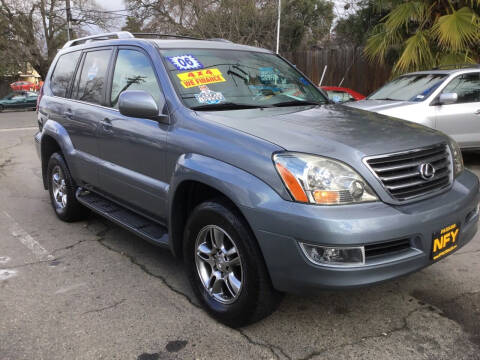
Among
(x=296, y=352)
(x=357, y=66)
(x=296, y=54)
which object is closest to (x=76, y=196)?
(x=296, y=352)

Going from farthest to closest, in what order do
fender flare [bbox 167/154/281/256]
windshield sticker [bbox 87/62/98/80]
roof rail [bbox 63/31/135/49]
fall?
1. windshield sticker [bbox 87/62/98/80]
2. roof rail [bbox 63/31/135/49]
3. fender flare [bbox 167/154/281/256]

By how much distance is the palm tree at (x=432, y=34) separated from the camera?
328 inches

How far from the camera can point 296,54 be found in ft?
56.5

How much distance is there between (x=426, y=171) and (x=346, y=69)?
12.9 meters

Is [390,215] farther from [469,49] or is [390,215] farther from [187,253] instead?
[469,49]

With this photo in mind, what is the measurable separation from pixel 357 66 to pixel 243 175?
42.3 feet

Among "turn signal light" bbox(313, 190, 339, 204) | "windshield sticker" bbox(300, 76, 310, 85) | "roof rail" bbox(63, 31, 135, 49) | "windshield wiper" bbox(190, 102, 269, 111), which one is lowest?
"turn signal light" bbox(313, 190, 339, 204)

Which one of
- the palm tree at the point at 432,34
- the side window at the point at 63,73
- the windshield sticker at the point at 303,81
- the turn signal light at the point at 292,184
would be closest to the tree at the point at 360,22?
the palm tree at the point at 432,34

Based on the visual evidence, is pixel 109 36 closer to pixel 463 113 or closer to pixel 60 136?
pixel 60 136

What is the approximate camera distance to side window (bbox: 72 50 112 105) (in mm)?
4098

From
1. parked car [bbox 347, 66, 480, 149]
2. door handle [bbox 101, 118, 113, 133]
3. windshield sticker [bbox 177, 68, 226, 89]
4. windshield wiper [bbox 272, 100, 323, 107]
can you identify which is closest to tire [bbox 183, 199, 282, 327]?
windshield sticker [bbox 177, 68, 226, 89]

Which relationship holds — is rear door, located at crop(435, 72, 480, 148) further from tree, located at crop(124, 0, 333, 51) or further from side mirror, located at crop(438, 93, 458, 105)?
tree, located at crop(124, 0, 333, 51)

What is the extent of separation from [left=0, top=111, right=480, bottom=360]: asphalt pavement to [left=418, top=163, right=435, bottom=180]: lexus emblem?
0.94 meters

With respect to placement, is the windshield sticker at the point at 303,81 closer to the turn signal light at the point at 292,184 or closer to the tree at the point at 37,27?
the turn signal light at the point at 292,184
